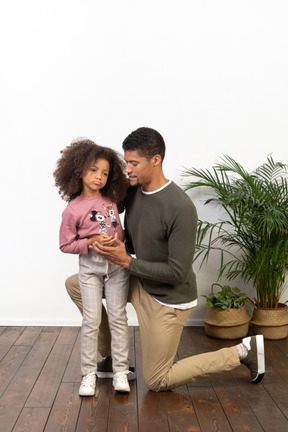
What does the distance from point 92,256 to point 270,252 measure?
1407 millimetres

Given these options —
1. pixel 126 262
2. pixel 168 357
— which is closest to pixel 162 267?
pixel 126 262

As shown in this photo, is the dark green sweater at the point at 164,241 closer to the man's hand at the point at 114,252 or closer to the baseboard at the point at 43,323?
the man's hand at the point at 114,252

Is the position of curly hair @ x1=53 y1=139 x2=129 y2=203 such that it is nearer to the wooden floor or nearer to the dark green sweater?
the dark green sweater

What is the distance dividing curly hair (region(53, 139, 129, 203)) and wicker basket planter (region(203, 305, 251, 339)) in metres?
1.29

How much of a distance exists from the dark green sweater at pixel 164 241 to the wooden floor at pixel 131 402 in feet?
1.63

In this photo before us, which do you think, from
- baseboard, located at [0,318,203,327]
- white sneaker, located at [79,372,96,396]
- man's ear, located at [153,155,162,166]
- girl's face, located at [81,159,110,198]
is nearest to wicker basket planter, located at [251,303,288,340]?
baseboard, located at [0,318,203,327]

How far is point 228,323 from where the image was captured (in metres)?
3.59

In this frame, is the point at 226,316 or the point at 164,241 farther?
the point at 226,316

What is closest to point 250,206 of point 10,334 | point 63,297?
point 63,297

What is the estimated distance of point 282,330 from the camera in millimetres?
3656

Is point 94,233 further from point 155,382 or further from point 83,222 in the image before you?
point 155,382

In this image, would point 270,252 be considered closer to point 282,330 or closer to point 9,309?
point 282,330

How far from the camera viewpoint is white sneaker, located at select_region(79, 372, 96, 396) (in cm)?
262

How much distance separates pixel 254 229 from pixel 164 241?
1084mm
